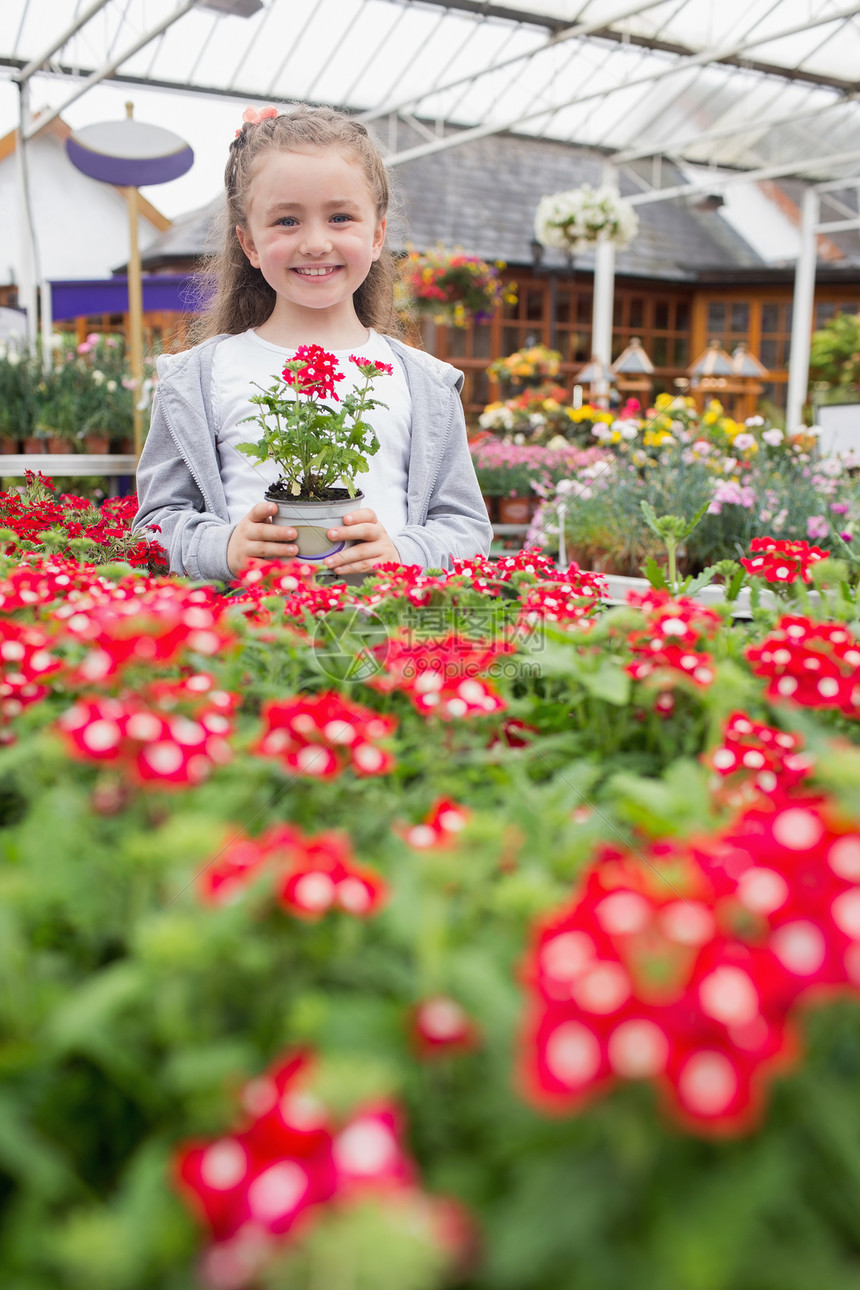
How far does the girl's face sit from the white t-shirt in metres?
0.14

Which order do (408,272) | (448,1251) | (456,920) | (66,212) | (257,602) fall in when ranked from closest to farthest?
(448,1251)
(456,920)
(257,602)
(408,272)
(66,212)

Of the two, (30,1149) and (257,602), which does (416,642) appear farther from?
(30,1149)

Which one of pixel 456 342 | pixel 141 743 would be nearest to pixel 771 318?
pixel 456 342

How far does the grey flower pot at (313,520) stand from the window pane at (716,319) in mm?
12450

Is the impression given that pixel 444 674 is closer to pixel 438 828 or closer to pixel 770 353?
pixel 438 828

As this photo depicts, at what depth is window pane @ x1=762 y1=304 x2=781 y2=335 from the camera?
41.4 ft

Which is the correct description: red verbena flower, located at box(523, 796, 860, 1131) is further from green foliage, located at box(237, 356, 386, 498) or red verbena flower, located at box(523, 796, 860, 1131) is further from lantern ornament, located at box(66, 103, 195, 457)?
lantern ornament, located at box(66, 103, 195, 457)

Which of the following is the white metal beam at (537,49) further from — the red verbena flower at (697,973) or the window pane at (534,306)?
the red verbena flower at (697,973)

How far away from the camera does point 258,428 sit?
1.80 meters

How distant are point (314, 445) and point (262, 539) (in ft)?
0.57

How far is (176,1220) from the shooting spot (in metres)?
0.41

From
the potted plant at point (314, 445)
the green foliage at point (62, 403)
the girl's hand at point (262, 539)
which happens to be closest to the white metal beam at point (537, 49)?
the green foliage at point (62, 403)

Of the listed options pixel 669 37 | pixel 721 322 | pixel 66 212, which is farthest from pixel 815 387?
pixel 66 212

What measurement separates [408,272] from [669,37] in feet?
10.3
